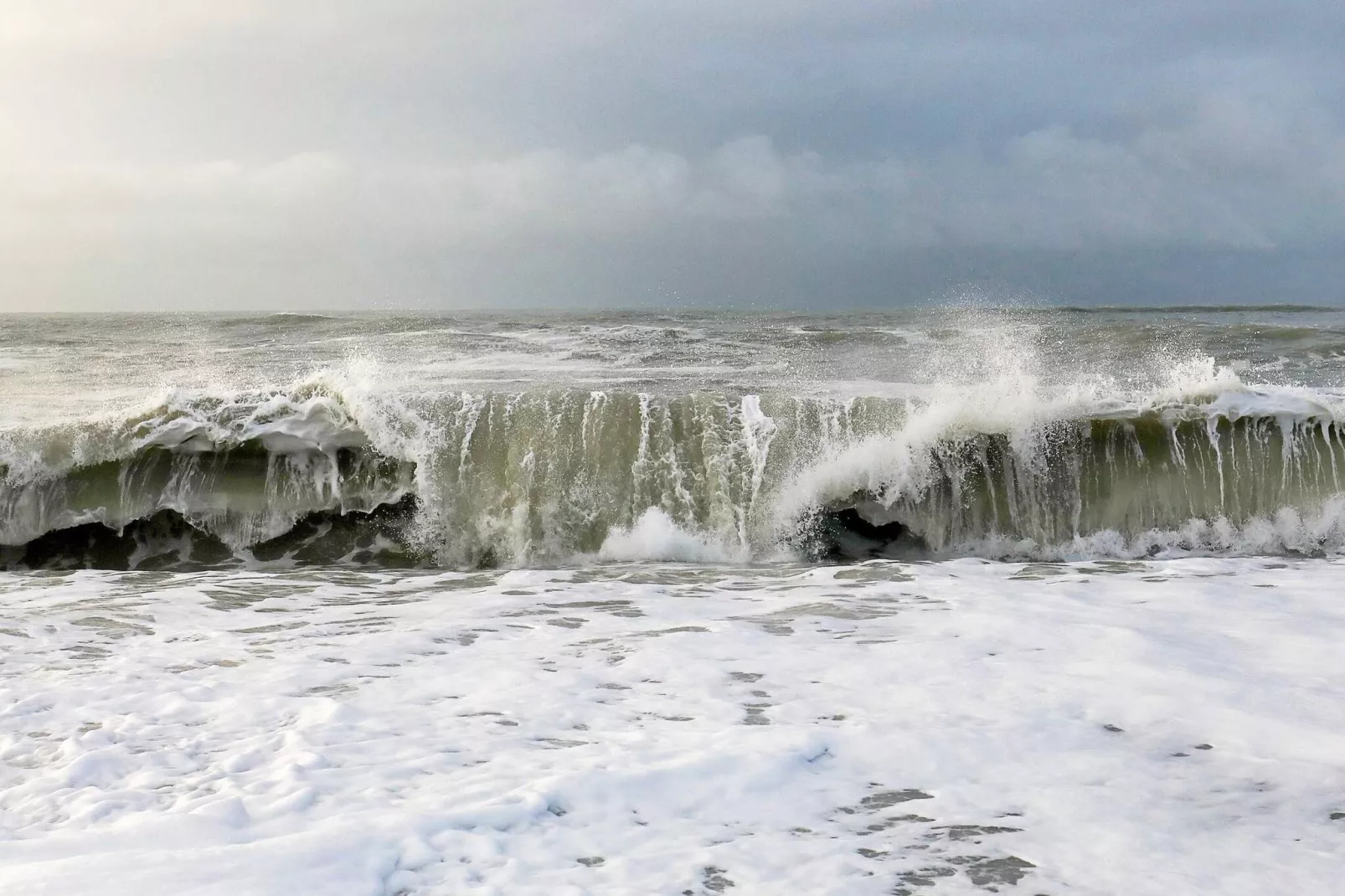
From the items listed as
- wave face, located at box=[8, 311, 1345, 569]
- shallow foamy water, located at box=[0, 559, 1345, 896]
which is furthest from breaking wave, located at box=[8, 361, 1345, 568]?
shallow foamy water, located at box=[0, 559, 1345, 896]

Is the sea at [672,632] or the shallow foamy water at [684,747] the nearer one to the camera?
the shallow foamy water at [684,747]

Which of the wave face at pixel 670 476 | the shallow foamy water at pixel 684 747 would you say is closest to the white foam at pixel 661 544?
the wave face at pixel 670 476

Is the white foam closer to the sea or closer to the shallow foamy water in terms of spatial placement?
the sea

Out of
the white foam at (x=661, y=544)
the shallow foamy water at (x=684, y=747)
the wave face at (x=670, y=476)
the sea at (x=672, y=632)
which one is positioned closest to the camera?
the shallow foamy water at (x=684, y=747)

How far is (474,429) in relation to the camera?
9.14 m

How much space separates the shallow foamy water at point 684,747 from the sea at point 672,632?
0.06 ft

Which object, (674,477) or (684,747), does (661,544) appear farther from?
(684,747)

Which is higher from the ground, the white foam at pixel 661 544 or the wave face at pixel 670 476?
the wave face at pixel 670 476

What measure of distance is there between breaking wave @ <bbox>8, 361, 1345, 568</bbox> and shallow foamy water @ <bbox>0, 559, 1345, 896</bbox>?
265 centimetres

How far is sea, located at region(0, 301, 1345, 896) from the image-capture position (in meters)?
2.71

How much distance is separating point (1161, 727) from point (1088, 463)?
19.1ft

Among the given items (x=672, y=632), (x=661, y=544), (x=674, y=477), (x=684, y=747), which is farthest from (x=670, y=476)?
(x=684, y=747)

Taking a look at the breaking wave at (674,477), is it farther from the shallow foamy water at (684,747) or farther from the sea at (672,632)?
the shallow foamy water at (684,747)

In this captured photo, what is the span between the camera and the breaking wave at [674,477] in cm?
846
